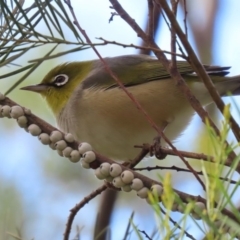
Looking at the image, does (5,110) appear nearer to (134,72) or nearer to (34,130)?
(34,130)

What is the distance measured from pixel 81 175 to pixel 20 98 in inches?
21.1

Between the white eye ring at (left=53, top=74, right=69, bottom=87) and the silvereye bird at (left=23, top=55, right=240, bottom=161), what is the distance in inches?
2.5

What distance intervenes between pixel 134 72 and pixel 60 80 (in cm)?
37

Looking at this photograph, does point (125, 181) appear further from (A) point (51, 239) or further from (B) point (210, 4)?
(B) point (210, 4)

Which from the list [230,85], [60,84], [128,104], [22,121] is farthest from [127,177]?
[60,84]

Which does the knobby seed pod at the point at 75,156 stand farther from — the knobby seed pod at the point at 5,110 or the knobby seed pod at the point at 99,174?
the knobby seed pod at the point at 5,110

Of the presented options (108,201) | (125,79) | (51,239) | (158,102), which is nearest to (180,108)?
(158,102)

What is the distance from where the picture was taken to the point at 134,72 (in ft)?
7.22

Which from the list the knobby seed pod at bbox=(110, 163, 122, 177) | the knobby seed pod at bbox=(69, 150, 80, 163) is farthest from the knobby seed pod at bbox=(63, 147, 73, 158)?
the knobby seed pod at bbox=(110, 163, 122, 177)

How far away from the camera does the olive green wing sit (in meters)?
2.14

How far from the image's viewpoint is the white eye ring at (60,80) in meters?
2.39

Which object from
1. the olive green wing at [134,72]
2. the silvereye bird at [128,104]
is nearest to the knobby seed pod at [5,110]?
the silvereye bird at [128,104]

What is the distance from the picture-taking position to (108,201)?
1880mm

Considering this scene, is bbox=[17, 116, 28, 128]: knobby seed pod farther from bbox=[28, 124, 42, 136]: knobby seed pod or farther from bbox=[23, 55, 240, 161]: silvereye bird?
bbox=[23, 55, 240, 161]: silvereye bird
